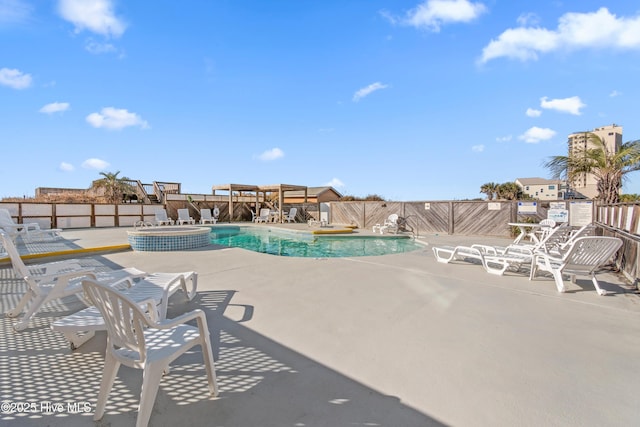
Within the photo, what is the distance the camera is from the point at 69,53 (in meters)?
8.09

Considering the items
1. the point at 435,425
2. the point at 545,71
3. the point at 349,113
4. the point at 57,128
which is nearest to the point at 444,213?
the point at 545,71

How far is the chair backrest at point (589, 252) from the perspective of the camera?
11.7ft

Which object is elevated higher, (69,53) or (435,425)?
(69,53)

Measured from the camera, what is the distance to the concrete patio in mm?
1549

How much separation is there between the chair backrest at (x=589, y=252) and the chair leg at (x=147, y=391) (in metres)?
4.45

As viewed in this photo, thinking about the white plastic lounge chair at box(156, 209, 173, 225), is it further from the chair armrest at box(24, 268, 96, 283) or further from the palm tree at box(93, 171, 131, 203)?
the chair armrest at box(24, 268, 96, 283)

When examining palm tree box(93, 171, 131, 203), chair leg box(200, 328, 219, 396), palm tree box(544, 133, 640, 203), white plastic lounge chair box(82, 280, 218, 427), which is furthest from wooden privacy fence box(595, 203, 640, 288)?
palm tree box(93, 171, 131, 203)

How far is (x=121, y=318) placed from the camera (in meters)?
1.46

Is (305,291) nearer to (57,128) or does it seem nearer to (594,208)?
(594,208)

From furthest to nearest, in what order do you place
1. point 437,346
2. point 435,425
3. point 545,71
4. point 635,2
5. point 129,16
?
point 545,71 < point 129,16 < point 635,2 < point 437,346 < point 435,425

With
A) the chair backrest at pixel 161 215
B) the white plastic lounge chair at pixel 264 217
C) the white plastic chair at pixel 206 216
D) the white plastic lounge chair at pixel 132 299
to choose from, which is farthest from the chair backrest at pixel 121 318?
the white plastic lounge chair at pixel 264 217

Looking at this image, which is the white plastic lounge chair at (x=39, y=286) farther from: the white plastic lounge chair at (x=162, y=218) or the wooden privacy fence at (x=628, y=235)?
the white plastic lounge chair at (x=162, y=218)

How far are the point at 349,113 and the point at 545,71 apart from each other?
10.4 m

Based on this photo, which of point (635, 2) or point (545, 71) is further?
point (545, 71)
